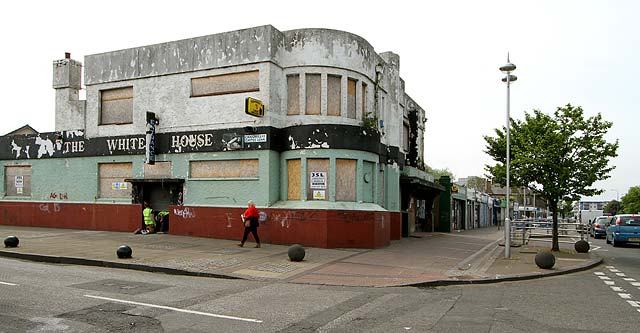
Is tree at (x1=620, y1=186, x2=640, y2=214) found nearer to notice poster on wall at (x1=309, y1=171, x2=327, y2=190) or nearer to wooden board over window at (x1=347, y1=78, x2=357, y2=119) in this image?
wooden board over window at (x1=347, y1=78, x2=357, y2=119)

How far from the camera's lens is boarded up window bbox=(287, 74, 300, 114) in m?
18.8

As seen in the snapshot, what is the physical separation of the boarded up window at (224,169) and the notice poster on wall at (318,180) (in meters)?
2.13

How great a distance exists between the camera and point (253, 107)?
17.7 meters

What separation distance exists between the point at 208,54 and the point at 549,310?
15.2 metres

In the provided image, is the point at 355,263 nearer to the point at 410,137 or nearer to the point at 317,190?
the point at 317,190

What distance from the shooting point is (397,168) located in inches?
932

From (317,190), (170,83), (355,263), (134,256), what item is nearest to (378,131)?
(317,190)

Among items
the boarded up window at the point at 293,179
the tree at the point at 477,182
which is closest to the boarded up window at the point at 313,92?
the boarded up window at the point at 293,179

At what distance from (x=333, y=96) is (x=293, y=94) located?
1489mm

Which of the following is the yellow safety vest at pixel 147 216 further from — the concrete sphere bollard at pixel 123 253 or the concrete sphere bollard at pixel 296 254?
the concrete sphere bollard at pixel 296 254

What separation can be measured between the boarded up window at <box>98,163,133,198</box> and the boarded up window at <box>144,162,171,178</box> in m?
0.93

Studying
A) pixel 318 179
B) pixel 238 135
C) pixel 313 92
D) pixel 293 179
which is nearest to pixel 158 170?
pixel 238 135

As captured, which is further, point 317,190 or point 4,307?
point 317,190

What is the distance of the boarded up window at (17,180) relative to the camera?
78.9 ft
